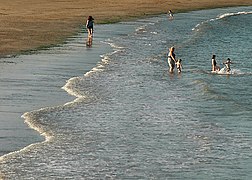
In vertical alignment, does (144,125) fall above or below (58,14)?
above

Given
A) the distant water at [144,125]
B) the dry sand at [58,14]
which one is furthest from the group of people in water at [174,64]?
the dry sand at [58,14]

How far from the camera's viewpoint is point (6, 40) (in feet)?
138

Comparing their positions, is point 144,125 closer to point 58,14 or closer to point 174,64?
point 174,64

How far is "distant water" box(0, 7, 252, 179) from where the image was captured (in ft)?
59.8

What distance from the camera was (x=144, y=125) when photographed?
75.5ft

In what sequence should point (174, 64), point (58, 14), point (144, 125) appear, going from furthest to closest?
point (58, 14) < point (174, 64) < point (144, 125)

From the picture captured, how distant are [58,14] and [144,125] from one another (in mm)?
42100

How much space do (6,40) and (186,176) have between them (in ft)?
84.5

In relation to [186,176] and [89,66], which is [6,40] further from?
[186,176]

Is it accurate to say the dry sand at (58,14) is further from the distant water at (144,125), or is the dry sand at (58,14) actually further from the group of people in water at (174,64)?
the group of people in water at (174,64)

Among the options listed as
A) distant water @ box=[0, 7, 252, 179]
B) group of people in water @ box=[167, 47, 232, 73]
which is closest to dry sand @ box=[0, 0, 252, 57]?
distant water @ box=[0, 7, 252, 179]

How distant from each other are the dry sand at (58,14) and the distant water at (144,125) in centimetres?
481

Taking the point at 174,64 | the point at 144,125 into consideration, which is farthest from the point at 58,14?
the point at 144,125

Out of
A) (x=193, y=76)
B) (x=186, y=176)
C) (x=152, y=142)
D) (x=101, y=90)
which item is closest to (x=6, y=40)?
(x=193, y=76)
